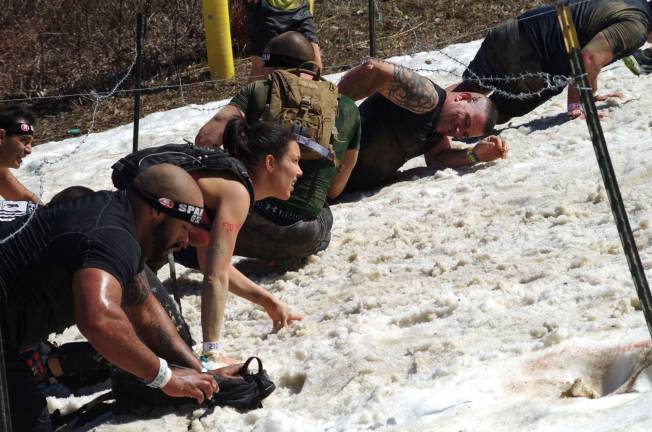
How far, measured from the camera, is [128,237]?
11.3 feet

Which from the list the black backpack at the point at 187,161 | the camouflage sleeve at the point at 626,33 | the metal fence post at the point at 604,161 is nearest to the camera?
the metal fence post at the point at 604,161

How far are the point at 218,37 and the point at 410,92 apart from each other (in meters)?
4.41

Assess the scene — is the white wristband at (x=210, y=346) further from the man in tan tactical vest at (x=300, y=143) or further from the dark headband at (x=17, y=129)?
the dark headband at (x=17, y=129)

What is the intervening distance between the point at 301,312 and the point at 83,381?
1089mm

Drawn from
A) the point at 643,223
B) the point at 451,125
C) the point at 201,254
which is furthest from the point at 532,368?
the point at 451,125

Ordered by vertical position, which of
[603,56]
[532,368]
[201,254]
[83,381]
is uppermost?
[603,56]

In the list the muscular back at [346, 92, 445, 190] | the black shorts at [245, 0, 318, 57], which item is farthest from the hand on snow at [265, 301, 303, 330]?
the black shorts at [245, 0, 318, 57]

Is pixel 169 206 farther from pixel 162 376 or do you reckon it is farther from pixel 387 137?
pixel 387 137

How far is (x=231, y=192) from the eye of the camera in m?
4.48

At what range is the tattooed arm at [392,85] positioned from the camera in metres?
6.64

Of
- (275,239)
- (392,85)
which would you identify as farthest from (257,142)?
(392,85)

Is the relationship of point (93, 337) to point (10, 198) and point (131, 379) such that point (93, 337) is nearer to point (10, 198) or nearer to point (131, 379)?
point (131, 379)

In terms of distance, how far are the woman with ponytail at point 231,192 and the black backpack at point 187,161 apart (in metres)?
0.03

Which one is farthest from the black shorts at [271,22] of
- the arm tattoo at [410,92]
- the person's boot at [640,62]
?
the person's boot at [640,62]
